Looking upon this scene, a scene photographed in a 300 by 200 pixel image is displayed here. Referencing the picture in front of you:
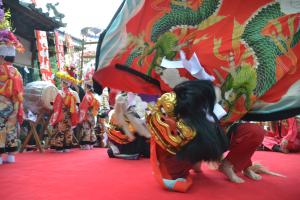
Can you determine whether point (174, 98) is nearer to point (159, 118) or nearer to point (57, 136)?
point (159, 118)

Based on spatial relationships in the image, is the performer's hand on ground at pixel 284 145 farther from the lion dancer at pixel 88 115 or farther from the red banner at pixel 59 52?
the red banner at pixel 59 52

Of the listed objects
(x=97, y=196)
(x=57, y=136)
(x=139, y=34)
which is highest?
(x=139, y=34)

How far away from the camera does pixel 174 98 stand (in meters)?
2.09

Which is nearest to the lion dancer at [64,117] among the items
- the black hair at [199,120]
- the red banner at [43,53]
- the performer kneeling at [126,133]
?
the performer kneeling at [126,133]

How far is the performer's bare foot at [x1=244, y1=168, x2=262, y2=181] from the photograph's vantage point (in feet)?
8.27

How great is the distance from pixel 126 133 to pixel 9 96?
4.61 feet

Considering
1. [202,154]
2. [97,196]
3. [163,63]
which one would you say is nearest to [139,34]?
[163,63]

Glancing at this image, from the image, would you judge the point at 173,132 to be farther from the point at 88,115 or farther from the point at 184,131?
the point at 88,115

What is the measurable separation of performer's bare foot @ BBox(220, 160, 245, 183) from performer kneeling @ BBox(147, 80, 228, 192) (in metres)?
0.38

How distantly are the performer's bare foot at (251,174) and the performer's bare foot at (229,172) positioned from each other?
0.19 meters

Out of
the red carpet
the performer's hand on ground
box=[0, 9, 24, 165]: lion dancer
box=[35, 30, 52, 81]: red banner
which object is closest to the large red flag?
the red carpet

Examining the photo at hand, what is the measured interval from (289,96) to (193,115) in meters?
0.68

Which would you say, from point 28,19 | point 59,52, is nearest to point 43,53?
point 59,52

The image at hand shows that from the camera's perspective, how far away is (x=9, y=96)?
360 cm
